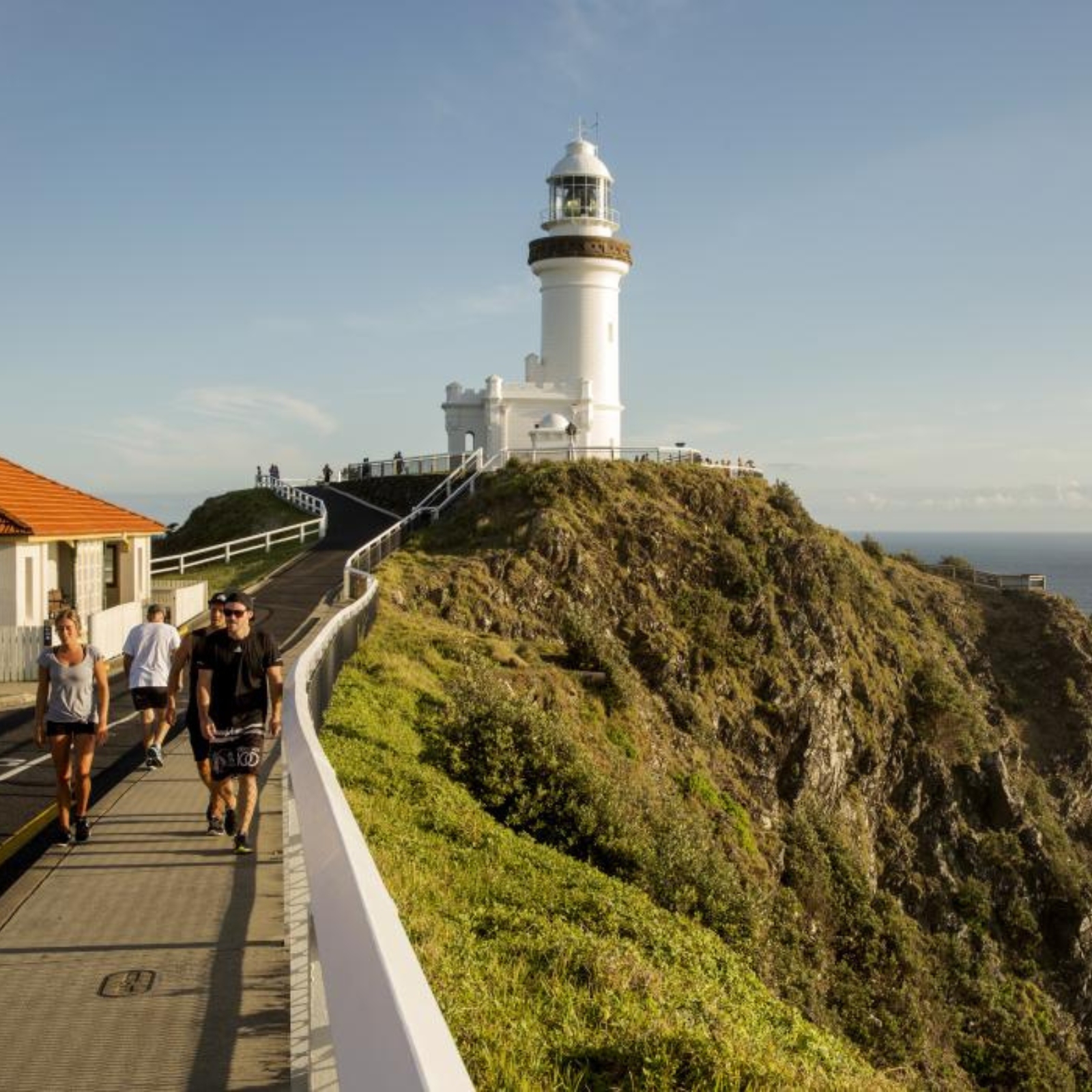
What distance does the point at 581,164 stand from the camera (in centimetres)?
Result: 4944

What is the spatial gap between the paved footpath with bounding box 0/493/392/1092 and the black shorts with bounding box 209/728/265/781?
1.87 ft

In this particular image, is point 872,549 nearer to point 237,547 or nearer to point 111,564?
point 237,547

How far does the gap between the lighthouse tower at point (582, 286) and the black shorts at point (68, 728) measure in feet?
132

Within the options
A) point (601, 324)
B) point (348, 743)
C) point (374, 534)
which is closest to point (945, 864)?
point (374, 534)

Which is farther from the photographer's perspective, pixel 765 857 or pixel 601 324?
pixel 601 324

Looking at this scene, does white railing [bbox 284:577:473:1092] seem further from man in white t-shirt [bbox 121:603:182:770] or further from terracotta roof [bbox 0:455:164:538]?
terracotta roof [bbox 0:455:164:538]

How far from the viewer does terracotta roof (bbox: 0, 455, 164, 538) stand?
22.0 metres

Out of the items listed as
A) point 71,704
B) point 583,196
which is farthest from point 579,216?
point 71,704

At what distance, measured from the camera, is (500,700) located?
15.2m

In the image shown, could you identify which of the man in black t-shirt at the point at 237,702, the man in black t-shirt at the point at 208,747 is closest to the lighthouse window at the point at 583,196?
the man in black t-shirt at the point at 208,747

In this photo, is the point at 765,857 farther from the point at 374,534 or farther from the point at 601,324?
the point at 601,324

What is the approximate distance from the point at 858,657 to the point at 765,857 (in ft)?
44.6

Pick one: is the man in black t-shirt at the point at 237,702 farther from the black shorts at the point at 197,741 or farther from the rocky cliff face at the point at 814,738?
the rocky cliff face at the point at 814,738

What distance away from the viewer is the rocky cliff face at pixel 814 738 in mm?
26312
